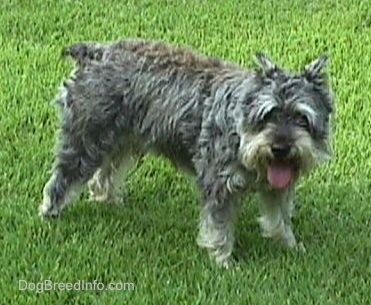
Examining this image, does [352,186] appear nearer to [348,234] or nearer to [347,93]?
[348,234]

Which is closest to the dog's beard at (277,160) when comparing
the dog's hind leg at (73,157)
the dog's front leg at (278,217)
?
the dog's front leg at (278,217)

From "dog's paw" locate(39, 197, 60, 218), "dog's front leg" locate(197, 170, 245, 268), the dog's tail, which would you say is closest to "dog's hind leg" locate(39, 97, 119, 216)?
"dog's paw" locate(39, 197, 60, 218)

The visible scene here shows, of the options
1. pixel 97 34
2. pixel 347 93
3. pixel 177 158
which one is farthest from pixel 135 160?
pixel 97 34

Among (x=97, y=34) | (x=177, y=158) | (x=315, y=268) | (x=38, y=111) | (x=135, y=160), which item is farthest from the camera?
(x=97, y=34)

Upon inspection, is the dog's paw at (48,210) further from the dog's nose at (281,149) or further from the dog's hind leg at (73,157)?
the dog's nose at (281,149)

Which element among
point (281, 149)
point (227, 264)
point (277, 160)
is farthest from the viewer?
point (227, 264)

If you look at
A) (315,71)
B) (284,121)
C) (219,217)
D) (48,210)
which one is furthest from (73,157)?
(315,71)

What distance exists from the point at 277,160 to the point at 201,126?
0.63 m

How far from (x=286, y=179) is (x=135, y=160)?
1467mm

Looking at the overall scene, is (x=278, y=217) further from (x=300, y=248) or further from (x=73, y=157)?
(x=73, y=157)

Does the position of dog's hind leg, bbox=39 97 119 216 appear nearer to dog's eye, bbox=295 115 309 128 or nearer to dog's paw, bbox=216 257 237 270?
dog's paw, bbox=216 257 237 270

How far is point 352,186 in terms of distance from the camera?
709cm

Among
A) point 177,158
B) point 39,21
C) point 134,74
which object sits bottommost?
point 39,21

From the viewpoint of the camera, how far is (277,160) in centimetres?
565
